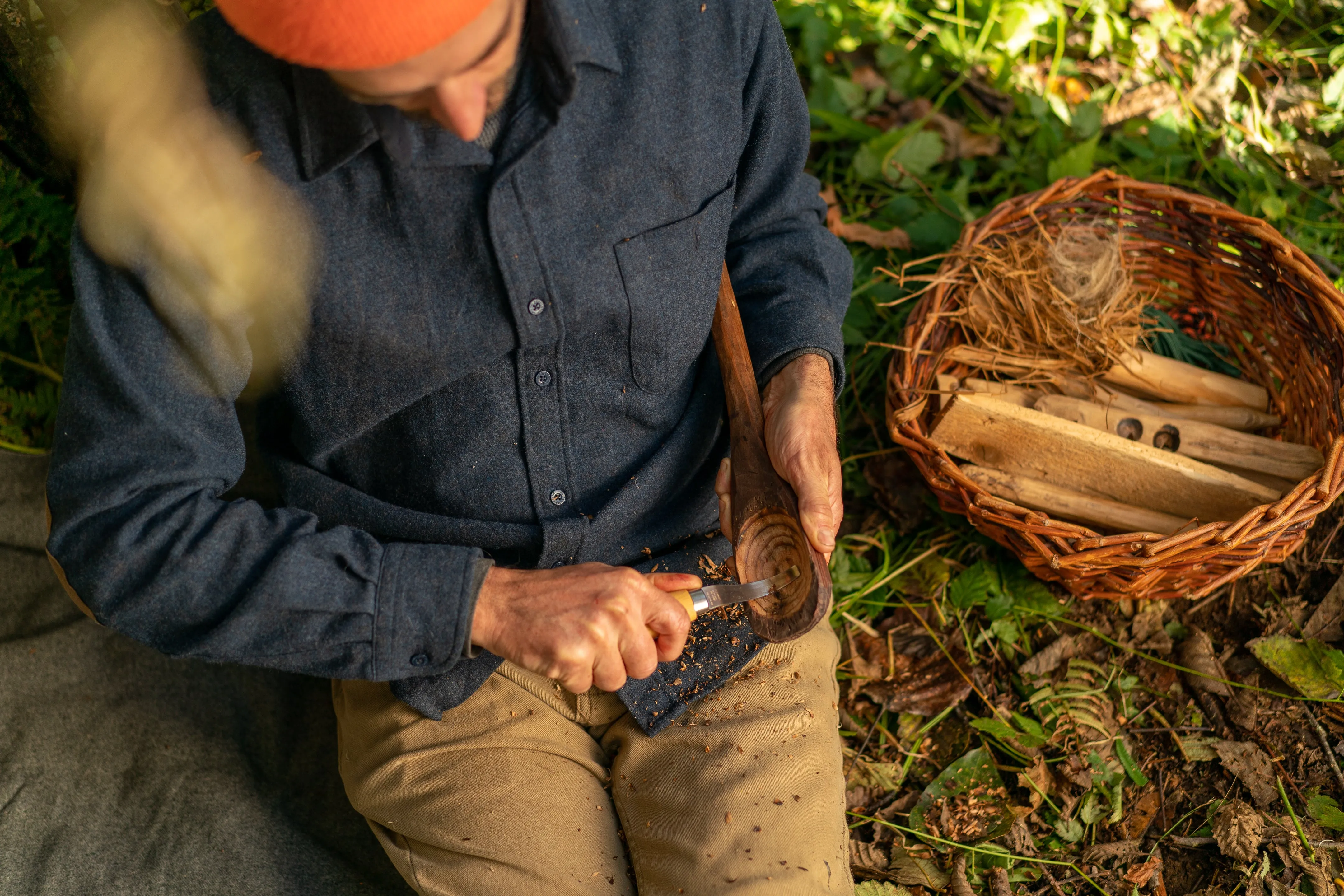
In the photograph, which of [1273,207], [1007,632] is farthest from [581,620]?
[1273,207]

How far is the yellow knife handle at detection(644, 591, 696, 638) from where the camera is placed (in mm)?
1506

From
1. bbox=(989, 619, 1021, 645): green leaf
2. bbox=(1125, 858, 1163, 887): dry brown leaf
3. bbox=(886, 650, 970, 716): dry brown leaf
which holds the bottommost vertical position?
bbox=(1125, 858, 1163, 887): dry brown leaf

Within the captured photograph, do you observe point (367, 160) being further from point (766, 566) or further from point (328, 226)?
point (766, 566)

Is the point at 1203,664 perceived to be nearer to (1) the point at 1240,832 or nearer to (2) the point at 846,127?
(1) the point at 1240,832

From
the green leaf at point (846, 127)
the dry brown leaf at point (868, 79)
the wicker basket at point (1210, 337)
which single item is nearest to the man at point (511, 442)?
the wicker basket at point (1210, 337)

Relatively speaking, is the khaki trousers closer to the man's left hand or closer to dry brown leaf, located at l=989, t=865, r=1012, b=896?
the man's left hand

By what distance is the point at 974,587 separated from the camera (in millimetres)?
2428

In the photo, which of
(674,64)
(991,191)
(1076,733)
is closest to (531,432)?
(674,64)

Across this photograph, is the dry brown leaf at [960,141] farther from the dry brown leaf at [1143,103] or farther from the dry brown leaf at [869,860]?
the dry brown leaf at [869,860]

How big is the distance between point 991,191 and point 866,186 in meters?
0.43

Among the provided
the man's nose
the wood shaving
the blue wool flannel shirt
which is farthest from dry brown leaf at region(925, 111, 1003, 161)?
the man's nose

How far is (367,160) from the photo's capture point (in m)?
1.38

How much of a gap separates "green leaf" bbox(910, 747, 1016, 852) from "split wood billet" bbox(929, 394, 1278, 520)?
689mm

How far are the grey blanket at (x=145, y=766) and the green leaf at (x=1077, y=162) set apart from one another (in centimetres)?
261
